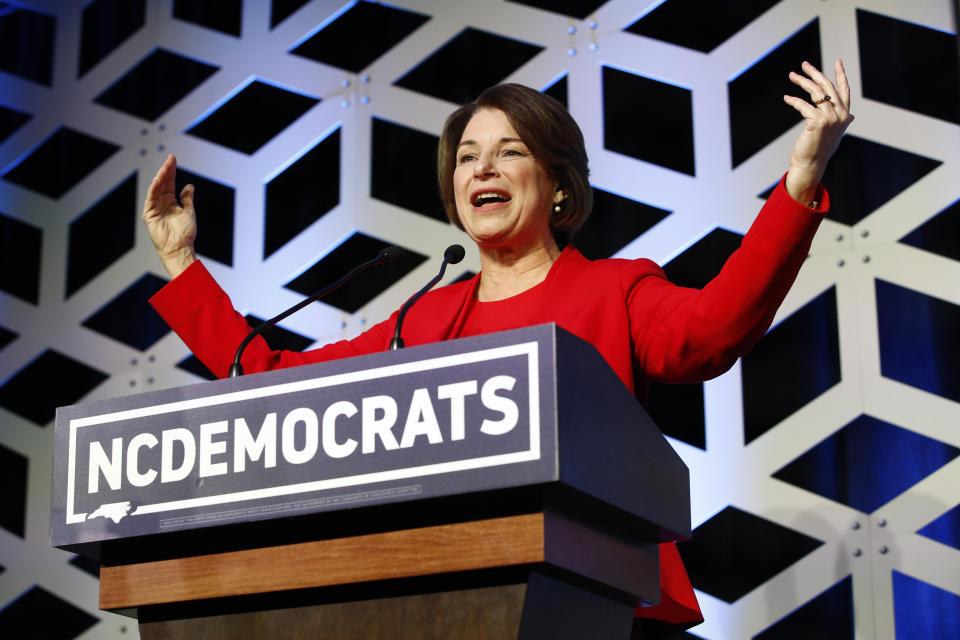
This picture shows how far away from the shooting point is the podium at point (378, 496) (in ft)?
3.46

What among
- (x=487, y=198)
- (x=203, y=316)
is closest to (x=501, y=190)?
(x=487, y=198)

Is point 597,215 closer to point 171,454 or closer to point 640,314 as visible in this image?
point 640,314

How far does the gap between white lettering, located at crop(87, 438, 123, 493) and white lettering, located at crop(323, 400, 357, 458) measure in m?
0.25

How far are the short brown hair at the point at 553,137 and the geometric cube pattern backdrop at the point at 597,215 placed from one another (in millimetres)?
744

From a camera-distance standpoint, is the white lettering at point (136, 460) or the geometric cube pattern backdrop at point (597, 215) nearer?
the white lettering at point (136, 460)

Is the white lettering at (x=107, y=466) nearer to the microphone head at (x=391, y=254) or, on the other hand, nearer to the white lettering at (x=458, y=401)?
the white lettering at (x=458, y=401)

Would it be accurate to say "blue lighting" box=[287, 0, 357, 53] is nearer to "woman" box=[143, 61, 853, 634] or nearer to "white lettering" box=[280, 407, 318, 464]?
"woman" box=[143, 61, 853, 634]

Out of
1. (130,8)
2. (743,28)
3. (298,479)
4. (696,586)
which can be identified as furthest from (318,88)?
(298,479)

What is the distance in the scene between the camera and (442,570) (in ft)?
3.54

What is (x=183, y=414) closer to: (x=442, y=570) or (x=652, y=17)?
(x=442, y=570)

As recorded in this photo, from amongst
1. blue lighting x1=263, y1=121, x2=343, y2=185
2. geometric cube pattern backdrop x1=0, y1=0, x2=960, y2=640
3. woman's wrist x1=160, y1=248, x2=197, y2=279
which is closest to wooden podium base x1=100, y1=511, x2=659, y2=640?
woman's wrist x1=160, y1=248, x2=197, y2=279

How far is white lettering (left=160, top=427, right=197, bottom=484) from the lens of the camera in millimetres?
1173

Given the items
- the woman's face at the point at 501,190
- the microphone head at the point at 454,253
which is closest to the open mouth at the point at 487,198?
the woman's face at the point at 501,190

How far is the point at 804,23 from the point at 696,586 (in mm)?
1321
